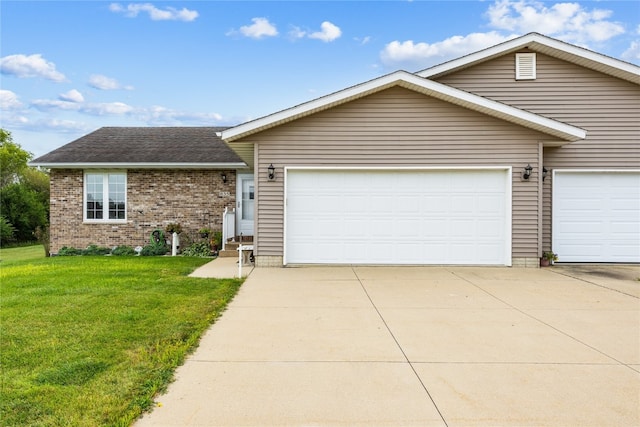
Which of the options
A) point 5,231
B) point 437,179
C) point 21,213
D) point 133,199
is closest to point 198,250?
point 133,199

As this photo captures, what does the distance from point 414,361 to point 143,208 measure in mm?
11209

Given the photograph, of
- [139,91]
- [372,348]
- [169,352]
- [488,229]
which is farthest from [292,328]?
[139,91]

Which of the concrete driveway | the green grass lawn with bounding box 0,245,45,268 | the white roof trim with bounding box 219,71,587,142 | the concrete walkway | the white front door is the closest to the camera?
the concrete driveway

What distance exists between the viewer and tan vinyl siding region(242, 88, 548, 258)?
9.04 metres

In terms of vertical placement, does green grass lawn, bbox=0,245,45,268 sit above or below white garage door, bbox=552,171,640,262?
below

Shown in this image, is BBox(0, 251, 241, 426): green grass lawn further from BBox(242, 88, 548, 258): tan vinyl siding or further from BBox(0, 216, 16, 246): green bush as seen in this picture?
BBox(0, 216, 16, 246): green bush

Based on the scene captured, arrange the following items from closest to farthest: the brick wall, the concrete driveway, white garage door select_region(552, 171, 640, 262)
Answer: the concrete driveway, white garage door select_region(552, 171, 640, 262), the brick wall

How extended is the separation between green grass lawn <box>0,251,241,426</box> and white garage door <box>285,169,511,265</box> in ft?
8.61

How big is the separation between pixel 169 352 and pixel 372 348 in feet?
6.57

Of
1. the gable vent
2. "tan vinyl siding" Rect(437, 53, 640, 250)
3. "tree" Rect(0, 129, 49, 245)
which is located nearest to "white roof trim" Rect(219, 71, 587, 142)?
"tan vinyl siding" Rect(437, 53, 640, 250)

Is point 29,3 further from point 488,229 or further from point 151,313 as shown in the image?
point 488,229

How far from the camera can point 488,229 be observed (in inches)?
362

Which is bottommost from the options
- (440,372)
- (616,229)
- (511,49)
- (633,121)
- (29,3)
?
(440,372)

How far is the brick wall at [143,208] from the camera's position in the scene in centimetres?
1265
